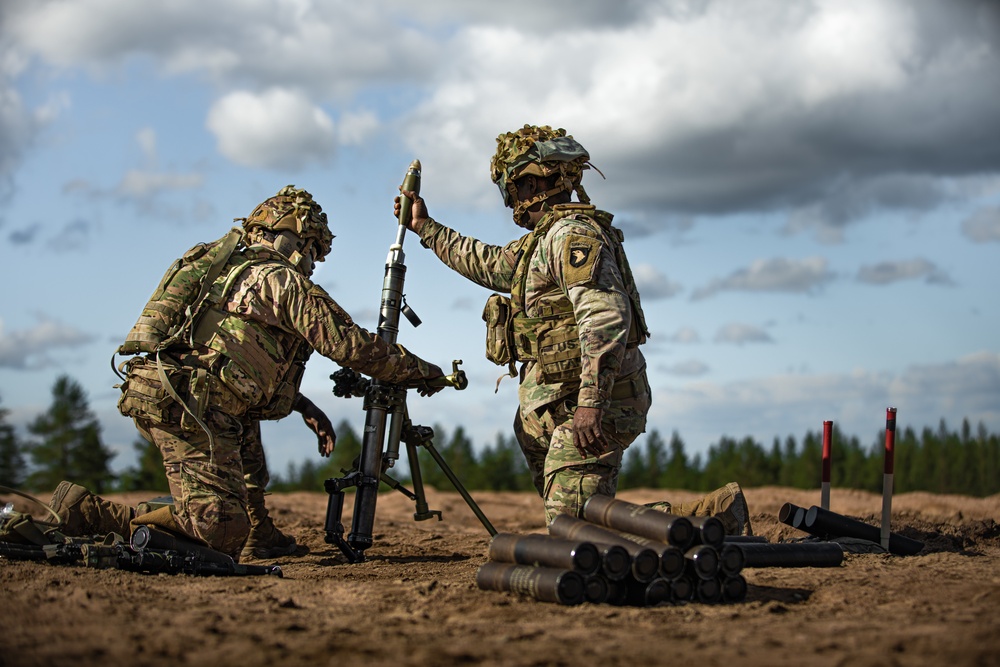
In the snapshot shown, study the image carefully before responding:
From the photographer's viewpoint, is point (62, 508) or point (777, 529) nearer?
point (62, 508)

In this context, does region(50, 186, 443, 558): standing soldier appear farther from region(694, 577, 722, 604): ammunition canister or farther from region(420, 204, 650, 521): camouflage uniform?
region(694, 577, 722, 604): ammunition canister

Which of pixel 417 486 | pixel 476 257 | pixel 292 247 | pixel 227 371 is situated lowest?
pixel 417 486

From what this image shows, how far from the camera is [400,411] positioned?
24.2 feet

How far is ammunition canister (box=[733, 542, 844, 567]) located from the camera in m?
6.41

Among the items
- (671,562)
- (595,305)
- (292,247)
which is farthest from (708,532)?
(292,247)

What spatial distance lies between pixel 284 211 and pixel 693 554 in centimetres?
402

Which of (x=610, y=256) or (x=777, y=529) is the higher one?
(x=610, y=256)

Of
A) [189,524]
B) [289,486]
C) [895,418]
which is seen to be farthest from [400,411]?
[289,486]

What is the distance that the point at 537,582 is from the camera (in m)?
4.99

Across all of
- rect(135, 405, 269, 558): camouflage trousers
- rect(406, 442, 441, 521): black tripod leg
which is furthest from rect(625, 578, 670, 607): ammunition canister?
rect(135, 405, 269, 558): camouflage trousers

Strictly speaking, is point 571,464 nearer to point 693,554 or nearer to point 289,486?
point 693,554

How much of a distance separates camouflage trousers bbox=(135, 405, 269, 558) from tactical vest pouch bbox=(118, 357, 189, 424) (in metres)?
0.07

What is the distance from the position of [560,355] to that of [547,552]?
4.81 ft

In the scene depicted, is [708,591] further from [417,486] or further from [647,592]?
[417,486]
